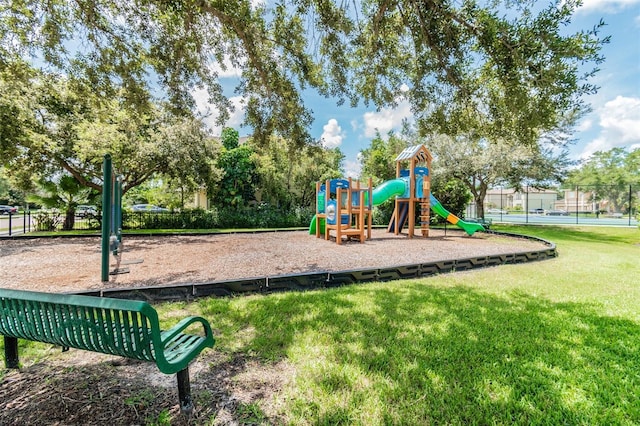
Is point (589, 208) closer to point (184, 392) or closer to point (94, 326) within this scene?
point (184, 392)

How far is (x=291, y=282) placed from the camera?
4957 mm

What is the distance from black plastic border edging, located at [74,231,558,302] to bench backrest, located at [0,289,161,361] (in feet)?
6.70

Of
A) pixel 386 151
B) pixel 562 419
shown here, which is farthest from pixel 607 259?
pixel 386 151

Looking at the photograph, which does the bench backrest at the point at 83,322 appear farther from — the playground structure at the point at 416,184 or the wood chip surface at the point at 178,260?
the playground structure at the point at 416,184

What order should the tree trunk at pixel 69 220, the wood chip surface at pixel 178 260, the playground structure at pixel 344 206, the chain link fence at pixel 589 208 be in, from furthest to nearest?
the chain link fence at pixel 589 208 < the tree trunk at pixel 69 220 < the playground structure at pixel 344 206 < the wood chip surface at pixel 178 260

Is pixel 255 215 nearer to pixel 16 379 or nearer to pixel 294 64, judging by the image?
pixel 294 64

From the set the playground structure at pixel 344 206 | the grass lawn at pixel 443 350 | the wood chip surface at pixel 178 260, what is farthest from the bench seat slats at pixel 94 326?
the playground structure at pixel 344 206

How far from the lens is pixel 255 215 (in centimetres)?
1842

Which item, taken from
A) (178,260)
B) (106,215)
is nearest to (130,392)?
(106,215)

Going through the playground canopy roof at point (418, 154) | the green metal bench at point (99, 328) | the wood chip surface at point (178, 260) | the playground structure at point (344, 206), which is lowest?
the wood chip surface at point (178, 260)

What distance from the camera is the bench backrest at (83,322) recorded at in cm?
179

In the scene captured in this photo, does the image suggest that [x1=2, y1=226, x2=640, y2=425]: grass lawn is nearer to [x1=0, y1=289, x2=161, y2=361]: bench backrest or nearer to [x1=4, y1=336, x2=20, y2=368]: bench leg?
[x1=0, y1=289, x2=161, y2=361]: bench backrest

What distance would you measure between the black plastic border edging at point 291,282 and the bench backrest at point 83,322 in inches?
80.4

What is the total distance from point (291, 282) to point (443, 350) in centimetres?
274
